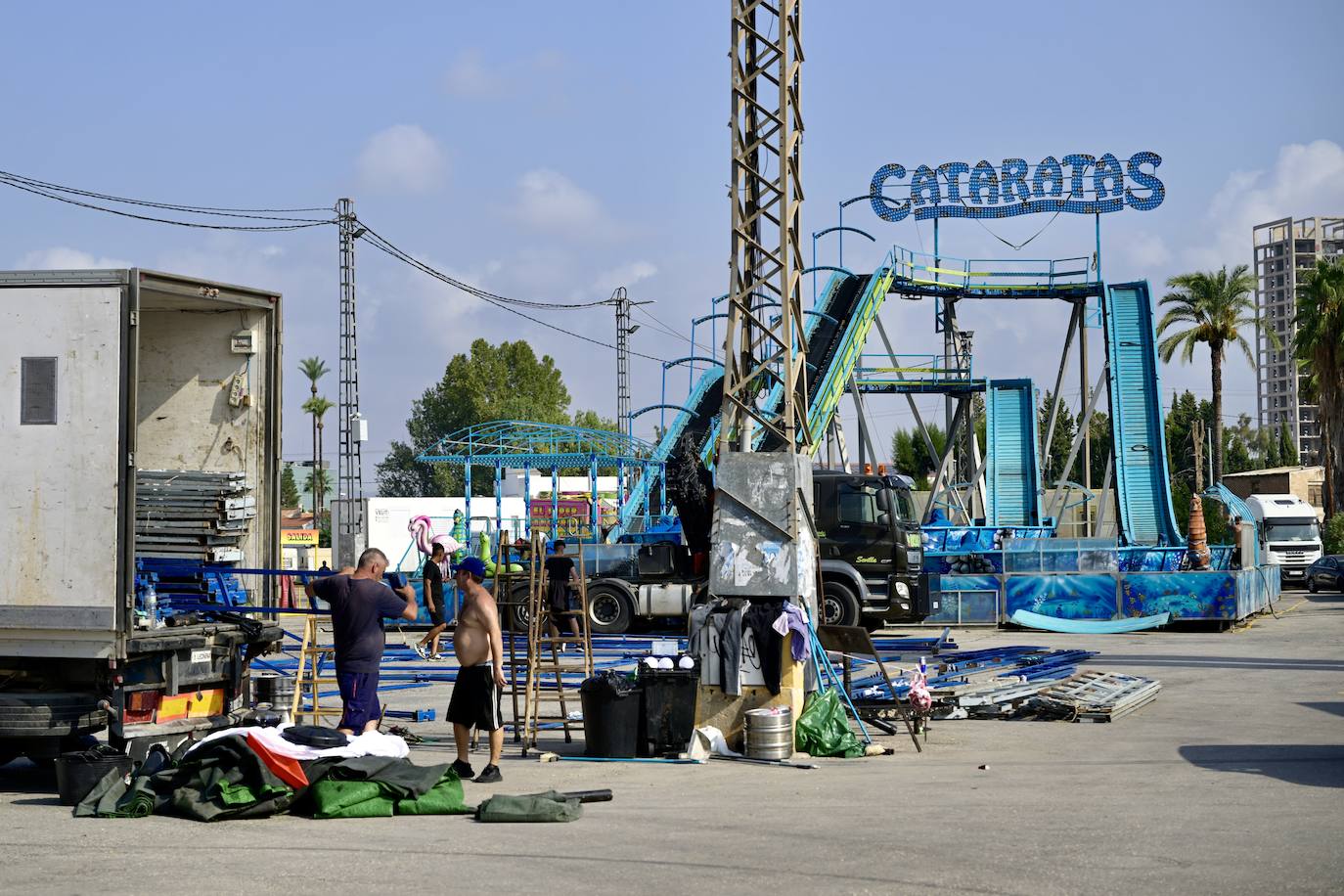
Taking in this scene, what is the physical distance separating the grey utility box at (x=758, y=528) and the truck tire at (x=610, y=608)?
14550mm

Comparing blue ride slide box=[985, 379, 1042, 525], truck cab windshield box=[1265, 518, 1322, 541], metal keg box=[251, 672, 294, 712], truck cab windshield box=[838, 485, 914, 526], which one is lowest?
metal keg box=[251, 672, 294, 712]

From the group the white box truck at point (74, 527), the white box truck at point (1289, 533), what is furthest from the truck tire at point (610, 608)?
the white box truck at point (1289, 533)

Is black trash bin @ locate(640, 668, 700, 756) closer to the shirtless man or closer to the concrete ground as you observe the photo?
the concrete ground

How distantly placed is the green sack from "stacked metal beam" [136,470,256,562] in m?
5.17

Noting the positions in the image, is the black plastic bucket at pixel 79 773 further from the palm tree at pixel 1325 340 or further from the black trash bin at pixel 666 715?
the palm tree at pixel 1325 340

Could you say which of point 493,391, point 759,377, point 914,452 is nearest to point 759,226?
point 759,377

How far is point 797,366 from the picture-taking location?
13.8m

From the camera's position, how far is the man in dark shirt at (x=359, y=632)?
1128 cm

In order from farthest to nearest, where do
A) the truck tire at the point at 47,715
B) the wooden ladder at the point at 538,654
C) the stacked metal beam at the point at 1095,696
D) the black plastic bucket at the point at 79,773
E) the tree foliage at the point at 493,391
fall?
the tree foliage at the point at 493,391 < the stacked metal beam at the point at 1095,696 < the wooden ladder at the point at 538,654 < the truck tire at the point at 47,715 < the black plastic bucket at the point at 79,773

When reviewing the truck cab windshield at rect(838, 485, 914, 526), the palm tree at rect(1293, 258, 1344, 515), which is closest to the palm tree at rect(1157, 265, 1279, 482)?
the palm tree at rect(1293, 258, 1344, 515)

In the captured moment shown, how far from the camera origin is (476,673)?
1119 centimetres

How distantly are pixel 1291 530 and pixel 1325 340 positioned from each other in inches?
368

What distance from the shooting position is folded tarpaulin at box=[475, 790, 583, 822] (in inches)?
366

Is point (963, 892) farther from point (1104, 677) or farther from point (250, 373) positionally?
point (1104, 677)
